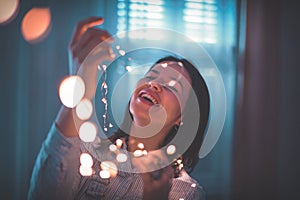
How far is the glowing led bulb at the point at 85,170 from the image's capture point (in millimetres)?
810

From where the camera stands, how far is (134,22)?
1.06 meters

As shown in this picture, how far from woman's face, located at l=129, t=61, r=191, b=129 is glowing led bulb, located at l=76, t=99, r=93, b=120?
4.4 inches

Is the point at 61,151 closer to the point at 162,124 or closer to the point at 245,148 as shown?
the point at 162,124

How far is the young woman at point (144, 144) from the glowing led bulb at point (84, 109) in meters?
0.02

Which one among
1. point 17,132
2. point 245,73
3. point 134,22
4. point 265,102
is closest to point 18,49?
point 17,132

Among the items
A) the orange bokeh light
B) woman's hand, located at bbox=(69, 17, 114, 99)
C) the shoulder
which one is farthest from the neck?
the orange bokeh light

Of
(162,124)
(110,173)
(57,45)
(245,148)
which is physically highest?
(57,45)

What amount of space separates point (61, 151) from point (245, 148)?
84cm

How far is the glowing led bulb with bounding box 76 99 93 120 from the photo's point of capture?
80cm

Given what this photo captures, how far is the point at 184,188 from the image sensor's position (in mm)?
886

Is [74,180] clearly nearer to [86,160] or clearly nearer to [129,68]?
[86,160]

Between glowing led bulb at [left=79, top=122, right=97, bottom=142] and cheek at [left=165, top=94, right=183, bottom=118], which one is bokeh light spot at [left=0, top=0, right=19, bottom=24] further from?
cheek at [left=165, top=94, right=183, bottom=118]

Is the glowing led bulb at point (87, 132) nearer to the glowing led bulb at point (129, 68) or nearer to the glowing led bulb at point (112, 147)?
the glowing led bulb at point (112, 147)

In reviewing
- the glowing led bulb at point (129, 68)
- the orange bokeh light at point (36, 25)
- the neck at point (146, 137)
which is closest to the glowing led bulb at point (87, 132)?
the neck at point (146, 137)
